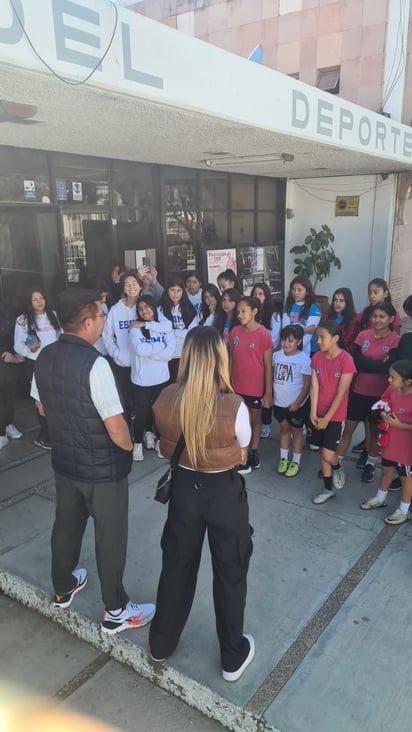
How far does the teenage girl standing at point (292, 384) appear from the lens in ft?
14.5

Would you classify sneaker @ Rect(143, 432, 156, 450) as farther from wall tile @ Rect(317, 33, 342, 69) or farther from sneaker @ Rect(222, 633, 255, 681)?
wall tile @ Rect(317, 33, 342, 69)

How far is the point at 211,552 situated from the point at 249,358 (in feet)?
7.65

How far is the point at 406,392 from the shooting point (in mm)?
3678

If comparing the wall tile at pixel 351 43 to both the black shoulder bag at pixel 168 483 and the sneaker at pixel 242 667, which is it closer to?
the black shoulder bag at pixel 168 483

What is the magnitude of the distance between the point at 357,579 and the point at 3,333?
3.91 meters

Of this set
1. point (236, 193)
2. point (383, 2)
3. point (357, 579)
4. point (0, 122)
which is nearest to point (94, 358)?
point (357, 579)

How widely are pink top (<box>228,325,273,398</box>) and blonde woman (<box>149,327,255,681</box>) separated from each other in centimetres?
219

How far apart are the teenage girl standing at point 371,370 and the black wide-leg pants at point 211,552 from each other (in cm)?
219

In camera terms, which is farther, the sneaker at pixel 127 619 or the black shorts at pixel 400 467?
the black shorts at pixel 400 467

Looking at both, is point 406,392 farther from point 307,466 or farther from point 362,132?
point 362,132

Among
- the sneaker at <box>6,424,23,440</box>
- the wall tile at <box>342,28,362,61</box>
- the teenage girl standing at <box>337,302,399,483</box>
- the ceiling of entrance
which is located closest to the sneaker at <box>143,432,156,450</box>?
the sneaker at <box>6,424,23,440</box>

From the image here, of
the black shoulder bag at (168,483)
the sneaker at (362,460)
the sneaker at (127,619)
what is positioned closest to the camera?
the black shoulder bag at (168,483)

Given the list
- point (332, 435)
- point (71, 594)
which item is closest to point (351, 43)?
point (332, 435)

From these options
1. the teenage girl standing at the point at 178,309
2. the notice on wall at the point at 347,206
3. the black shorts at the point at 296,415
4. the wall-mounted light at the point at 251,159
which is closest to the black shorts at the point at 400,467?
the black shorts at the point at 296,415
